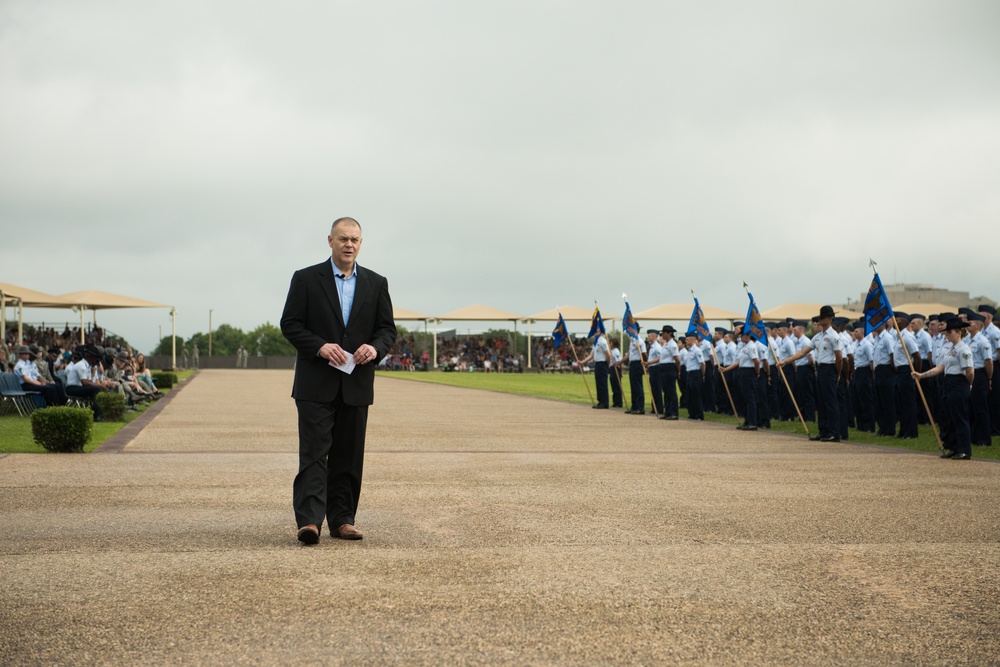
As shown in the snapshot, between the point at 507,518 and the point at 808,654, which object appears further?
the point at 507,518

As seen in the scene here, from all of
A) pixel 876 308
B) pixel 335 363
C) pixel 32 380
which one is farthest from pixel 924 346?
pixel 32 380

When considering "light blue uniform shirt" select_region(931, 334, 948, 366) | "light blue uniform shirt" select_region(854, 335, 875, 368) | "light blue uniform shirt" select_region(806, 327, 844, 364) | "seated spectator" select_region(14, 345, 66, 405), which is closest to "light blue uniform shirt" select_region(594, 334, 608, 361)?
"light blue uniform shirt" select_region(854, 335, 875, 368)

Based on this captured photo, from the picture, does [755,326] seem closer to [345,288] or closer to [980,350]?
[980,350]

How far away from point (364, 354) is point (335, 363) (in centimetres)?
20

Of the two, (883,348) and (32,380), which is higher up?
(883,348)

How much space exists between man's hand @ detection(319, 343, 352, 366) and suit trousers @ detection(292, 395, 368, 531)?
13.0 inches

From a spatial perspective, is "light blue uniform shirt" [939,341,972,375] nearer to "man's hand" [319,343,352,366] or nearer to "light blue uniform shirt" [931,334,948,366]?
"light blue uniform shirt" [931,334,948,366]

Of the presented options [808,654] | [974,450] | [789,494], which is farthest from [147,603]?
[974,450]

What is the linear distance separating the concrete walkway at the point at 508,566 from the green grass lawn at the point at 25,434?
1730 millimetres

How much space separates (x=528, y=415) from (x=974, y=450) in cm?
987

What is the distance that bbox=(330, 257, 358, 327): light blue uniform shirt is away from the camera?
7.05 m

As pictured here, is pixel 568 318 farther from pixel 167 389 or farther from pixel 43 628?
pixel 43 628

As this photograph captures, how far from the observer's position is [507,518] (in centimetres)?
788

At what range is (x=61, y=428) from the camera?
12.8m
